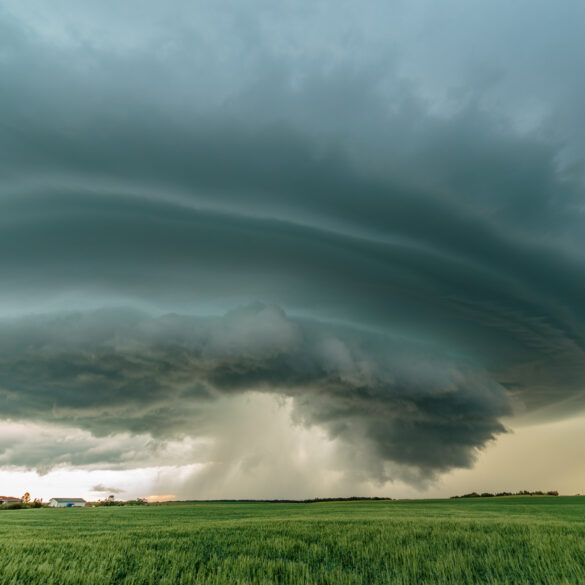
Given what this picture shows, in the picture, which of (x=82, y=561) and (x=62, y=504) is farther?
(x=62, y=504)

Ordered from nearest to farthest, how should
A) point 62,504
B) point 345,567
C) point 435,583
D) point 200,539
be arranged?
point 435,583
point 345,567
point 200,539
point 62,504

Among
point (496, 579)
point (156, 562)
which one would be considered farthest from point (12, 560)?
point (496, 579)

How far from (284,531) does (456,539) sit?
7.57m

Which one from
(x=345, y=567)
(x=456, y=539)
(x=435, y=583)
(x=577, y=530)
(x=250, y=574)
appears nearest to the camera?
(x=435, y=583)

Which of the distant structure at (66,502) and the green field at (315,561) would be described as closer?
the green field at (315,561)

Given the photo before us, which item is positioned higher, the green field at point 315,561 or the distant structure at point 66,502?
the distant structure at point 66,502

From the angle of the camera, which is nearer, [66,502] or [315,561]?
[315,561]

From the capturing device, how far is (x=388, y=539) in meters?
14.2

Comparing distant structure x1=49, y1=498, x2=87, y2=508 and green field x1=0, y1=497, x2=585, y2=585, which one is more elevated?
distant structure x1=49, y1=498, x2=87, y2=508

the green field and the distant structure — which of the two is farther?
the distant structure

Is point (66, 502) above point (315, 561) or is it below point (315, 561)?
above

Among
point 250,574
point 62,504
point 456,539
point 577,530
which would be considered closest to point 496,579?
point 456,539

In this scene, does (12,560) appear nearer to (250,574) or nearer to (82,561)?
(82,561)

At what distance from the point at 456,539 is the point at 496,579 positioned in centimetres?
491
